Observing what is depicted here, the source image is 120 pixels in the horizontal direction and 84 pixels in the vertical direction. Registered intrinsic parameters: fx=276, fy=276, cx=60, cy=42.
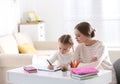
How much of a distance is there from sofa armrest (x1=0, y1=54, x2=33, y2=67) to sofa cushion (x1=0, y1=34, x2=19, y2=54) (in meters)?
0.20

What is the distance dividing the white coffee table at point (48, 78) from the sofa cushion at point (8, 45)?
191 centimetres

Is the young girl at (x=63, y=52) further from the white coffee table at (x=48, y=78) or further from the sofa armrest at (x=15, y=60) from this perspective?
the sofa armrest at (x=15, y=60)

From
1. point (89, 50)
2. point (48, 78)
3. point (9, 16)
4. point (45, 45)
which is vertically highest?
point (9, 16)

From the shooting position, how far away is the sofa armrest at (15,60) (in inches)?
160

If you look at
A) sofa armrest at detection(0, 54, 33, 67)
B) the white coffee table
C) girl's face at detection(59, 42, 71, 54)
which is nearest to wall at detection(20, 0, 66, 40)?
sofa armrest at detection(0, 54, 33, 67)

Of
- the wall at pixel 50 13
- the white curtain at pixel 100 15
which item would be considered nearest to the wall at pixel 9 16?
the wall at pixel 50 13

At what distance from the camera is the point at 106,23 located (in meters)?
5.97

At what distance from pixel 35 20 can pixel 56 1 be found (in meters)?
0.67

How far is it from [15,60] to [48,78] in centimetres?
196

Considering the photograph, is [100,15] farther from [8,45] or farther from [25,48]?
[8,45]

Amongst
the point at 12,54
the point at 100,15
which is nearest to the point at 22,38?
the point at 12,54

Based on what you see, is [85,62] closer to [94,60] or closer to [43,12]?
[94,60]

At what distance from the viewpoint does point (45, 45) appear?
18.1 feet

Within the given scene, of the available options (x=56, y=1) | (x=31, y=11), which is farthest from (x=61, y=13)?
(x=31, y=11)
